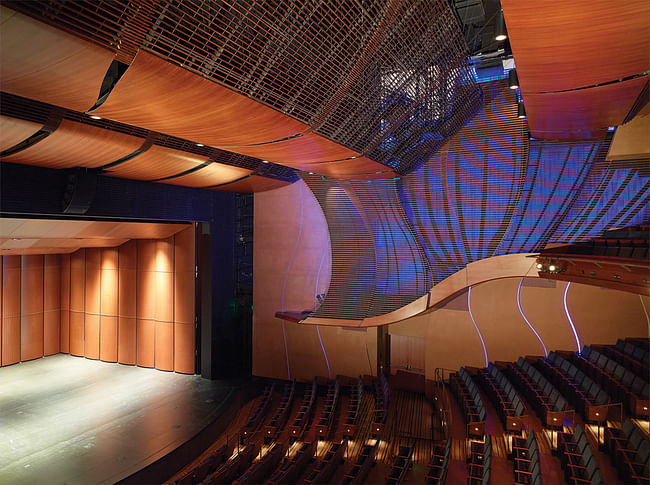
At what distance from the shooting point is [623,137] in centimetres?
456

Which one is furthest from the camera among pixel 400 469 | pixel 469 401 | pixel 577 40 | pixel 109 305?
pixel 109 305

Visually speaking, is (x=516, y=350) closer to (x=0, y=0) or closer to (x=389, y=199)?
(x=389, y=199)

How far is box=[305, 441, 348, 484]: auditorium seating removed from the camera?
3709mm

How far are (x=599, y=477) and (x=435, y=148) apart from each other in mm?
3977

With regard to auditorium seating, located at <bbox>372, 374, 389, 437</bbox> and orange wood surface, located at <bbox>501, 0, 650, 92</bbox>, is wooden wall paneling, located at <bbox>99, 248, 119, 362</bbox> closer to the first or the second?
auditorium seating, located at <bbox>372, 374, 389, 437</bbox>

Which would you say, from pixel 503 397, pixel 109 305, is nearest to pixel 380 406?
pixel 503 397

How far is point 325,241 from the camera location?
22.5ft

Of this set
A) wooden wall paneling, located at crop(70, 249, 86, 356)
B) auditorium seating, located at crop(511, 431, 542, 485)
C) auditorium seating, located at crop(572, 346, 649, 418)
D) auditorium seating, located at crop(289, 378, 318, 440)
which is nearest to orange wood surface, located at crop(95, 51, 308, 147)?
auditorium seating, located at crop(511, 431, 542, 485)

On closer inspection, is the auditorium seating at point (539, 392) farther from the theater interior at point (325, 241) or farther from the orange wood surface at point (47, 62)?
the orange wood surface at point (47, 62)

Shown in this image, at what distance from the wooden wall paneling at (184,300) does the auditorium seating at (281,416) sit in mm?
1953

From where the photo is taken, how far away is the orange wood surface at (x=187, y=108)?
7.42 ft

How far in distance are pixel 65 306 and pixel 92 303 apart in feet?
2.71

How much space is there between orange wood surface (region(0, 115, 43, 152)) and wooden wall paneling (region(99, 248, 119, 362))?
4.69 meters

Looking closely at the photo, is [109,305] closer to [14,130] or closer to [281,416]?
[281,416]
